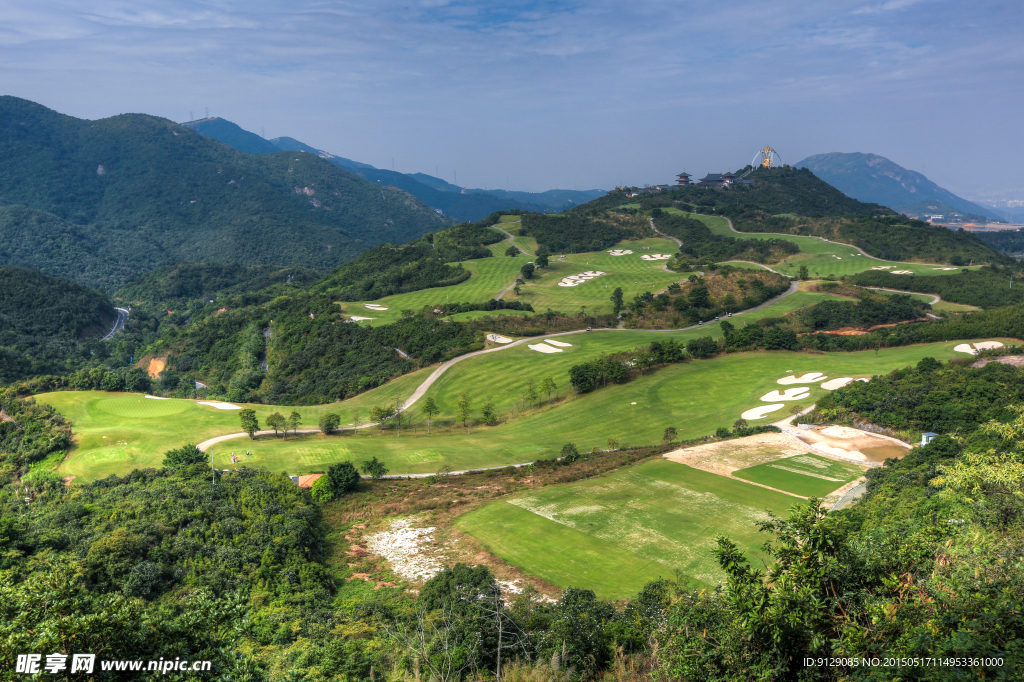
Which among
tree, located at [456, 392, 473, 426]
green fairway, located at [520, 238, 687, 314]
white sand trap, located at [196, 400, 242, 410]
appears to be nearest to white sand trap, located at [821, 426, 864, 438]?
tree, located at [456, 392, 473, 426]

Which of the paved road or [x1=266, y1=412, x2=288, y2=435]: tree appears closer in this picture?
[x1=266, y1=412, x2=288, y2=435]: tree

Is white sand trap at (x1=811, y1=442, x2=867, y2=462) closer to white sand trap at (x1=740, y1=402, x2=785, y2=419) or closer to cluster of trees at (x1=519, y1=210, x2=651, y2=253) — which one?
white sand trap at (x1=740, y1=402, x2=785, y2=419)

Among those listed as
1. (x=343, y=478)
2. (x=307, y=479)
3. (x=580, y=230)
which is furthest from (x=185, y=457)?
(x=580, y=230)

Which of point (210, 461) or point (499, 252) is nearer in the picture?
point (210, 461)

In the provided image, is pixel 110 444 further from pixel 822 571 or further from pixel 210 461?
pixel 822 571

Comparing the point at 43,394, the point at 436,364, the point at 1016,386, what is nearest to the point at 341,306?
the point at 436,364

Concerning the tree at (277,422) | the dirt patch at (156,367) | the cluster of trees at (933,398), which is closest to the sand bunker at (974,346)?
the cluster of trees at (933,398)

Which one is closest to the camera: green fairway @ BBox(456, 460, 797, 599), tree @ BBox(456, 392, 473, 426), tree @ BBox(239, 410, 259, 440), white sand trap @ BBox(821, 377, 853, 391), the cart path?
green fairway @ BBox(456, 460, 797, 599)

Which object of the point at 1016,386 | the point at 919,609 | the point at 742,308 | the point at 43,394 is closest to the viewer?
the point at 919,609
